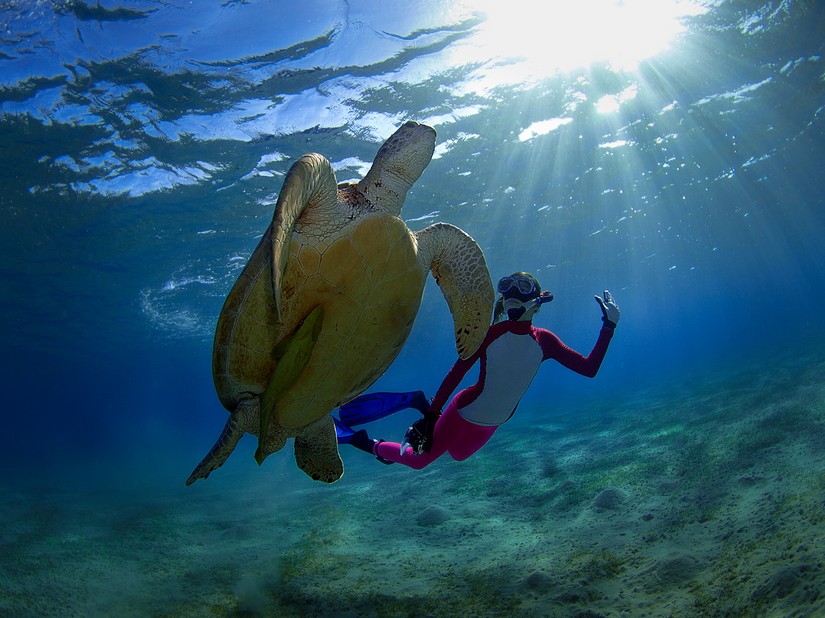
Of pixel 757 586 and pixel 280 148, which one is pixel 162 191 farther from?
pixel 757 586

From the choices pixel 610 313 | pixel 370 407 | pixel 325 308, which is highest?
pixel 325 308

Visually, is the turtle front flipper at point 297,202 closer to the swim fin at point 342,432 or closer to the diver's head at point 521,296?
the diver's head at point 521,296

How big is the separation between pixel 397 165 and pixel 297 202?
171 centimetres

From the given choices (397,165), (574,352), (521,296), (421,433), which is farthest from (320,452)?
(397,165)

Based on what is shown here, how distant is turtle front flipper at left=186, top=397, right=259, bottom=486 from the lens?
3.85 metres

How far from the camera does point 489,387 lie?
4.82 metres

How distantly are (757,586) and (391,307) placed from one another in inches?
142

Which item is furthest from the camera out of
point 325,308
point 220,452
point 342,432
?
point 342,432

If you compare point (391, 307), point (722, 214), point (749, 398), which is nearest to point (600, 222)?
point (722, 214)

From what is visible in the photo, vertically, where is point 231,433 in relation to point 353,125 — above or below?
below

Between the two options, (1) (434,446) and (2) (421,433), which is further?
(1) (434,446)

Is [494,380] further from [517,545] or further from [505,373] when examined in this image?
[517,545]

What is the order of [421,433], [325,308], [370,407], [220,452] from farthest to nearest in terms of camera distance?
1. [370,407]
2. [421,433]
3. [220,452]
4. [325,308]

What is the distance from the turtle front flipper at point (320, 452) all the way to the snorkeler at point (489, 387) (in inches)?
28.7
